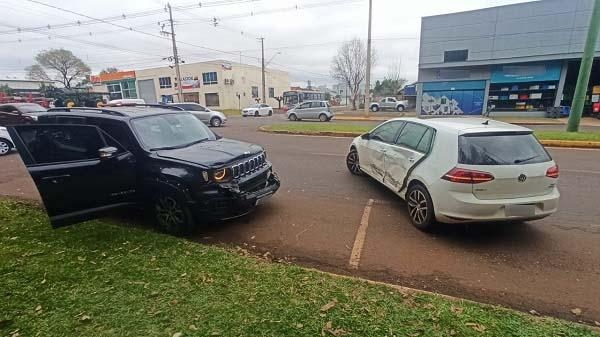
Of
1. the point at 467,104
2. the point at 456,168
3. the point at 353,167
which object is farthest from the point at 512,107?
the point at 456,168

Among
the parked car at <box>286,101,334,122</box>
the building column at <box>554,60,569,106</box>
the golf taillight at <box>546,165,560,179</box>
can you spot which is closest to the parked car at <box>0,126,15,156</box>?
the golf taillight at <box>546,165,560,179</box>

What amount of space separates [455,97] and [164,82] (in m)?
45.8

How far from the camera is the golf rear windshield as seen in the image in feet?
12.4

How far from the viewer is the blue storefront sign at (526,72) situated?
917 inches

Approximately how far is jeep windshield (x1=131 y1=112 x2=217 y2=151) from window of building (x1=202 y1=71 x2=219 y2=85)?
46.2m

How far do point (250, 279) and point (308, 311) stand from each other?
727 mm

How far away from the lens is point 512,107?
2491cm

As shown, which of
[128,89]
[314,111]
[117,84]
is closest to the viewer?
[314,111]

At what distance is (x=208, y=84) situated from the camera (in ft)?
162

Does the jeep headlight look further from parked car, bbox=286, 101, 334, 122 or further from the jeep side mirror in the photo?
parked car, bbox=286, 101, 334, 122

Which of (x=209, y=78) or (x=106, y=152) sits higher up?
(x=209, y=78)

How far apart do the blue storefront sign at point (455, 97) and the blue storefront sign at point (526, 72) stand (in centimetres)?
134

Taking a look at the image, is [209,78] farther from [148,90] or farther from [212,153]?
[212,153]

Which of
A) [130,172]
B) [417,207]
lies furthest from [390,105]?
[130,172]
